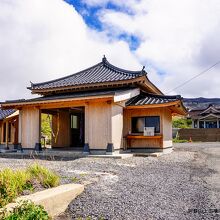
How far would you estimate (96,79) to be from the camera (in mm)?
16281

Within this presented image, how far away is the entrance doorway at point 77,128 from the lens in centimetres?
1756

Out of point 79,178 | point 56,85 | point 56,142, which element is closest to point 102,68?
point 56,85

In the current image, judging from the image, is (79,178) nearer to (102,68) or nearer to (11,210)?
(11,210)

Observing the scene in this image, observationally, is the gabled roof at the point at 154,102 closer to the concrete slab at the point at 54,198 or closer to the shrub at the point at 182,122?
the concrete slab at the point at 54,198

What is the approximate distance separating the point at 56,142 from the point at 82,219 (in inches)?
489

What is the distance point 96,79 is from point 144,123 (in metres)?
3.80

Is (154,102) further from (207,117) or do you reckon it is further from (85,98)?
(207,117)

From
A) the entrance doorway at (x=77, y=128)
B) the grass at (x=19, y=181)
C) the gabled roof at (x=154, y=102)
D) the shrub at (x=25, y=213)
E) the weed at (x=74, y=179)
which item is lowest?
the weed at (x=74, y=179)

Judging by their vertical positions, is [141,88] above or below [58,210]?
above

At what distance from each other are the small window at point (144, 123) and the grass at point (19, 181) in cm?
916

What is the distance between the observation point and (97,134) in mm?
13000

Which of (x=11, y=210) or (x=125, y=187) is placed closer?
(x=11, y=210)

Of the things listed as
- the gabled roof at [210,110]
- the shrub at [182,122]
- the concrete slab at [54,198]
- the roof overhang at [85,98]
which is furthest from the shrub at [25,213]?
the shrub at [182,122]

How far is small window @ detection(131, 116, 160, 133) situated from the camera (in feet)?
47.8
